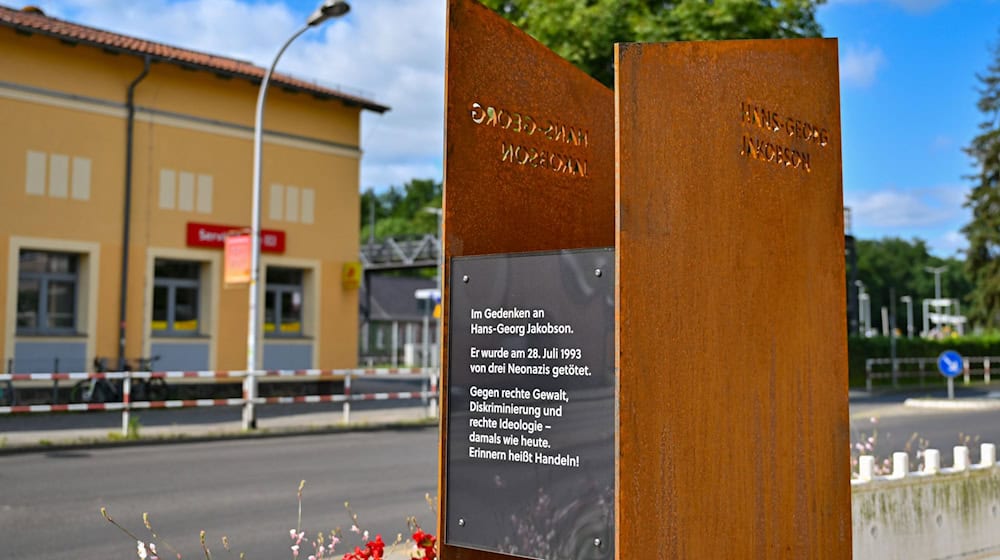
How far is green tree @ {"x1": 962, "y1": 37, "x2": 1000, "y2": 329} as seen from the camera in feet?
194

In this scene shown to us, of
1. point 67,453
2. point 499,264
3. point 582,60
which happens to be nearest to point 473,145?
point 499,264

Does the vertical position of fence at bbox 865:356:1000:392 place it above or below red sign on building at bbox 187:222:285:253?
below

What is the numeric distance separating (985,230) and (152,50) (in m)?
52.8

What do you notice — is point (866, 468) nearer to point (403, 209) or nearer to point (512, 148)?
point (512, 148)

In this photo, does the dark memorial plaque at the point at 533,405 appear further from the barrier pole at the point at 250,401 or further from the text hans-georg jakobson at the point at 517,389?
the barrier pole at the point at 250,401

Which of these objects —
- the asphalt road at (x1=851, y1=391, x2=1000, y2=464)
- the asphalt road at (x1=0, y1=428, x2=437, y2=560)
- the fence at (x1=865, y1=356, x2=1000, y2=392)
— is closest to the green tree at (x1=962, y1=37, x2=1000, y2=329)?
the fence at (x1=865, y1=356, x2=1000, y2=392)

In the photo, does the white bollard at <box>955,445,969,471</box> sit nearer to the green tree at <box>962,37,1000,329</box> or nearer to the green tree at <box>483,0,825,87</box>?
the green tree at <box>483,0,825,87</box>

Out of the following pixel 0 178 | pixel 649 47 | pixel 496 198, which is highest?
pixel 0 178

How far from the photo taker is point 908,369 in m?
37.5

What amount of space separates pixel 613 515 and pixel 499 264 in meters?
1.01

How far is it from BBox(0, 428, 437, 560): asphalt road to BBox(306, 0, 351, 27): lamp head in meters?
7.04

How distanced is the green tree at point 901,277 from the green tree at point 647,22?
95.8m

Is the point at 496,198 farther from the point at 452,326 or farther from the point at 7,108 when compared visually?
the point at 7,108

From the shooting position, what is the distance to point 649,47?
10.9 ft
